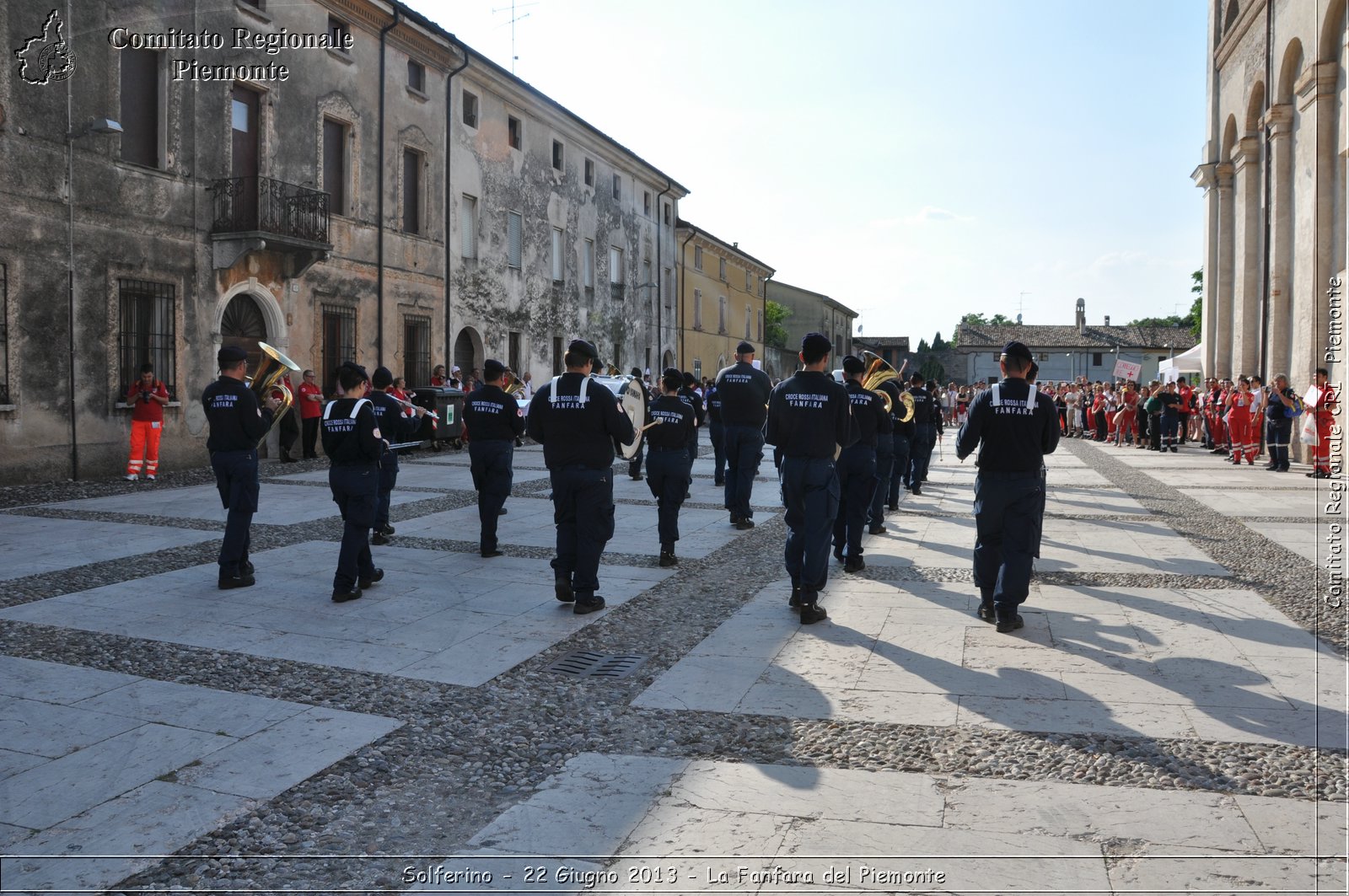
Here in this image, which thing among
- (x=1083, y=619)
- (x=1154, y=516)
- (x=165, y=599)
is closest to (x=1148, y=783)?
(x=1083, y=619)

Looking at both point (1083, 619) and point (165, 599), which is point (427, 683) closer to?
point (165, 599)

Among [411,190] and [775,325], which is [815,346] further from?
[775,325]

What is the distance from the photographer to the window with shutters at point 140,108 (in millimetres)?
15914

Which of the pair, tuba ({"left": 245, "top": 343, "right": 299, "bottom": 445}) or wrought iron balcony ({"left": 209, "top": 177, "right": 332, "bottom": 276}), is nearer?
tuba ({"left": 245, "top": 343, "right": 299, "bottom": 445})

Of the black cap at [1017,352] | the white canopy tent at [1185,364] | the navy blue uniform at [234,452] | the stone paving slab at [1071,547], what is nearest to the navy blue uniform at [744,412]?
the stone paving slab at [1071,547]

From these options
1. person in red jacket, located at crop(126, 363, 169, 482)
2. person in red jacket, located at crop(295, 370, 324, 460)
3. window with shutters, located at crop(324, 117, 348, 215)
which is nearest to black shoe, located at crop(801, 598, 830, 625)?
person in red jacket, located at crop(126, 363, 169, 482)

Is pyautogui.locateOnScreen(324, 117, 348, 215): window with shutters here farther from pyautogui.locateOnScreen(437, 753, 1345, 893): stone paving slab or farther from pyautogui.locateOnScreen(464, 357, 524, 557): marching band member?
pyautogui.locateOnScreen(437, 753, 1345, 893): stone paving slab

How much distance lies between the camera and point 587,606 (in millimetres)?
7348

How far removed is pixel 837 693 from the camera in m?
5.46

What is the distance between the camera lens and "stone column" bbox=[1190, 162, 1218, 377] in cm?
2780

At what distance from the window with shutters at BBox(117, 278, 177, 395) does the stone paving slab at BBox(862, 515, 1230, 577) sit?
11798mm

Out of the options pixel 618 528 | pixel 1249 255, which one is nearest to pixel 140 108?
pixel 618 528

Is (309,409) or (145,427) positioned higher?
(309,409)

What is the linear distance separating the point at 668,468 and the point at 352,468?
2856mm
